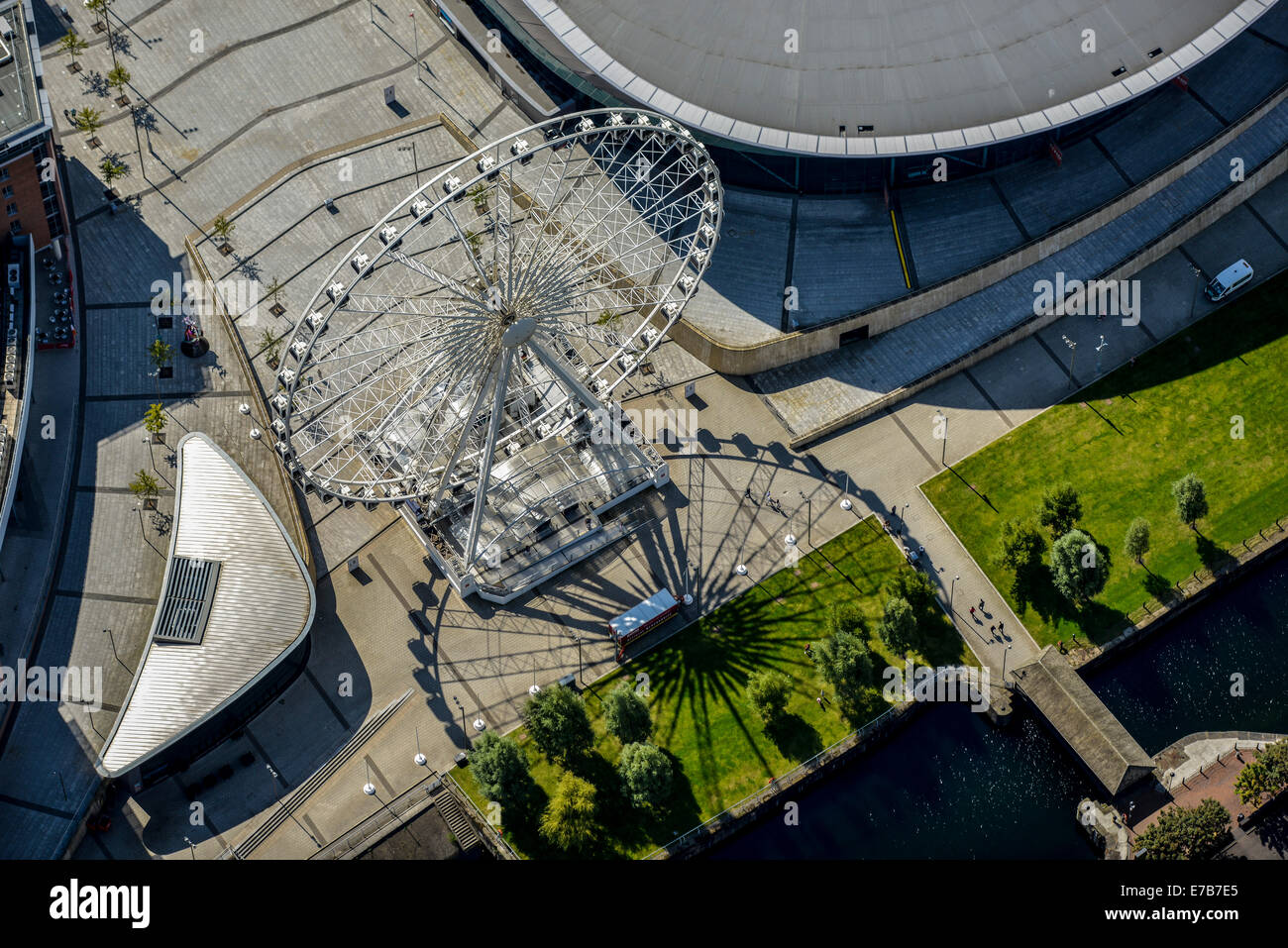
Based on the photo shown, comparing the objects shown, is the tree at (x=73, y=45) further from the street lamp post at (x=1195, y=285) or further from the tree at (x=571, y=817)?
the street lamp post at (x=1195, y=285)

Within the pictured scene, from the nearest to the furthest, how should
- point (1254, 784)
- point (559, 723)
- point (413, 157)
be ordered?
point (559, 723) → point (1254, 784) → point (413, 157)

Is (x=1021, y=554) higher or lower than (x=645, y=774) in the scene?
lower

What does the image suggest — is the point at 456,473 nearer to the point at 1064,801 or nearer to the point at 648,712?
the point at 648,712

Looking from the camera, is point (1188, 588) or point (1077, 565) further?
point (1188, 588)

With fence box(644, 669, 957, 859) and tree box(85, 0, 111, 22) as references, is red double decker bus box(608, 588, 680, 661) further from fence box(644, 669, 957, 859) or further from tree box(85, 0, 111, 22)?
tree box(85, 0, 111, 22)

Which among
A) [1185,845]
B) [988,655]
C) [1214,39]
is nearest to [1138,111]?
[1214,39]

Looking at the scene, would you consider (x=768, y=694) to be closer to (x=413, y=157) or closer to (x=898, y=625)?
(x=898, y=625)

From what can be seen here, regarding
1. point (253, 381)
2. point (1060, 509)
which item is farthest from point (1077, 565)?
point (253, 381)
